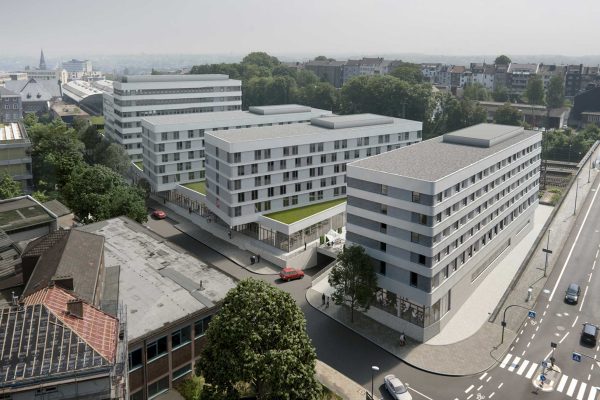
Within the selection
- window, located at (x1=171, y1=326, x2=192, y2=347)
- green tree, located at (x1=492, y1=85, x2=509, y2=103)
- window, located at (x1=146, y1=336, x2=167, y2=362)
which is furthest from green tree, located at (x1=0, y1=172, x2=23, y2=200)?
green tree, located at (x1=492, y1=85, x2=509, y2=103)

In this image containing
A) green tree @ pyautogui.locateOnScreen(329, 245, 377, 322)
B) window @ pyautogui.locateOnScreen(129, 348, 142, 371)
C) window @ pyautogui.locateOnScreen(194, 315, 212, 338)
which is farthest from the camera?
green tree @ pyautogui.locateOnScreen(329, 245, 377, 322)

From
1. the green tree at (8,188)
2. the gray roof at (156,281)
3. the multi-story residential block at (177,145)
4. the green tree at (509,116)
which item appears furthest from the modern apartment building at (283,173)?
the green tree at (509,116)

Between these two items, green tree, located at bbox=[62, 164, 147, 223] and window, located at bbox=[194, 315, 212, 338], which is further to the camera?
green tree, located at bbox=[62, 164, 147, 223]

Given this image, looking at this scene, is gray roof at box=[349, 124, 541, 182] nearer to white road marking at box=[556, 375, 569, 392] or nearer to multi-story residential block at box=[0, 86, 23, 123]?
white road marking at box=[556, 375, 569, 392]

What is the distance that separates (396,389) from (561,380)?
15.2 meters

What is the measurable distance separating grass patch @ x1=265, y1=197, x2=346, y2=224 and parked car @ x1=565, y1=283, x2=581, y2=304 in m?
34.1

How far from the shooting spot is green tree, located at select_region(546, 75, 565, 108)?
172 meters

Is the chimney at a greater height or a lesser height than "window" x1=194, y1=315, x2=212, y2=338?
greater

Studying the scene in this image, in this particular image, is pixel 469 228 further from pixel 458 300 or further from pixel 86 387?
pixel 86 387

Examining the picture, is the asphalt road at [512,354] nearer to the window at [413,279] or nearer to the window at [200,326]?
the window at [413,279]

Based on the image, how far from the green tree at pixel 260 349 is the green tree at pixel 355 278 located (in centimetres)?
1653

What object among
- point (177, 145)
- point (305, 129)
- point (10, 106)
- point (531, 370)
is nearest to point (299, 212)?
point (305, 129)

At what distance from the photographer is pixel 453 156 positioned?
6025 centimetres

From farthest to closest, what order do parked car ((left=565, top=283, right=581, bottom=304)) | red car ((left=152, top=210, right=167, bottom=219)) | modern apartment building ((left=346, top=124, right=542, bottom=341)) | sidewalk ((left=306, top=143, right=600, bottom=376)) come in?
1. red car ((left=152, top=210, right=167, bottom=219))
2. parked car ((left=565, top=283, right=581, bottom=304))
3. modern apartment building ((left=346, top=124, right=542, bottom=341))
4. sidewalk ((left=306, top=143, right=600, bottom=376))
